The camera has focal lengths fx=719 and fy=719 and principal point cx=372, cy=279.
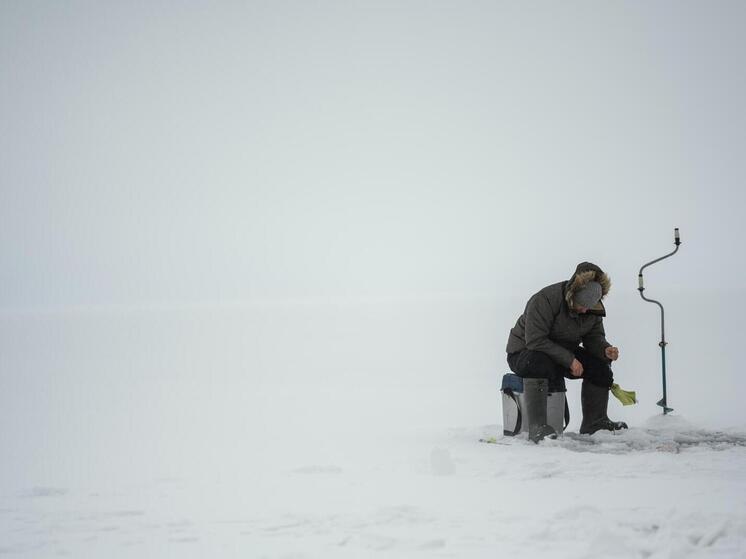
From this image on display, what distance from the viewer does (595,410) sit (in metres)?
5.03

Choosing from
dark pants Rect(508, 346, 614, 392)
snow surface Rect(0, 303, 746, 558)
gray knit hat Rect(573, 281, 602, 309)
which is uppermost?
gray knit hat Rect(573, 281, 602, 309)

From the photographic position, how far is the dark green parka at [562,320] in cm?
482

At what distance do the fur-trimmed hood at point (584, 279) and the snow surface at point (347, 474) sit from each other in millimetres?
951

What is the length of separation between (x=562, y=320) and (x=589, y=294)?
268 mm

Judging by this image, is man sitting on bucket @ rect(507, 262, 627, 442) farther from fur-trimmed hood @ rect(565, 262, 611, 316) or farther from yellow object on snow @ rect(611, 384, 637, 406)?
yellow object on snow @ rect(611, 384, 637, 406)

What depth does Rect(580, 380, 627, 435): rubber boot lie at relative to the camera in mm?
5008

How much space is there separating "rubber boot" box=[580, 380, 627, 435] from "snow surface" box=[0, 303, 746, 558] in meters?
0.22

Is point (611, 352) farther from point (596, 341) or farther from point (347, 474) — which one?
point (347, 474)

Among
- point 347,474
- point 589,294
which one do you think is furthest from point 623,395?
point 347,474

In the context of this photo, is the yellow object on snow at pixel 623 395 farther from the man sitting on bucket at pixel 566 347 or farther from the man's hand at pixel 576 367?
the man's hand at pixel 576 367

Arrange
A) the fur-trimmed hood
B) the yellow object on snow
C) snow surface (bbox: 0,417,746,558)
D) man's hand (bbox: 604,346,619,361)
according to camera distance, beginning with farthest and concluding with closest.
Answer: the yellow object on snow → man's hand (bbox: 604,346,619,361) → the fur-trimmed hood → snow surface (bbox: 0,417,746,558)

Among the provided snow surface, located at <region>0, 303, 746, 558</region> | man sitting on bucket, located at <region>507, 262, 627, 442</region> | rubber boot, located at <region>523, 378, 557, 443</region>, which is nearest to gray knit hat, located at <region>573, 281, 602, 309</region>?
man sitting on bucket, located at <region>507, 262, 627, 442</region>

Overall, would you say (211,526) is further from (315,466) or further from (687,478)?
(687,478)

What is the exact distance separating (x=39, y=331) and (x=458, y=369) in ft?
46.6
